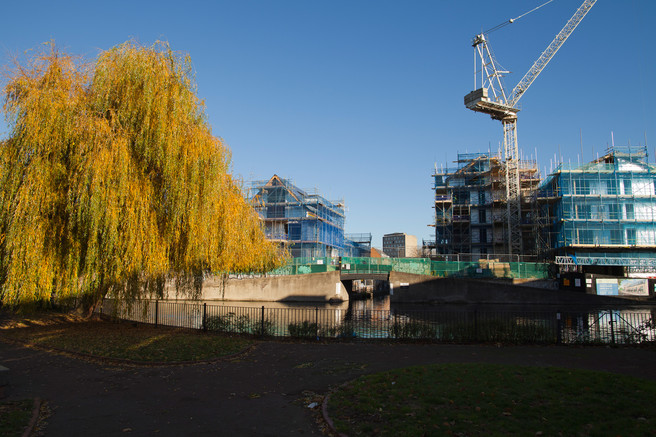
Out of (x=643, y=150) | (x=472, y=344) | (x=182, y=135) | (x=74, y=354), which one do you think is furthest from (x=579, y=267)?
(x=74, y=354)

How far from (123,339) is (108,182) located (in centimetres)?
526

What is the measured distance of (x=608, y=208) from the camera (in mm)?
56875

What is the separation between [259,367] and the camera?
11688 millimetres

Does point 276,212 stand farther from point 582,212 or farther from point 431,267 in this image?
point 582,212

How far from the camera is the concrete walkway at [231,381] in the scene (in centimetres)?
743

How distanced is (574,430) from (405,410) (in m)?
2.48

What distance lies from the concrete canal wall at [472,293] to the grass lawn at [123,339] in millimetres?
31535

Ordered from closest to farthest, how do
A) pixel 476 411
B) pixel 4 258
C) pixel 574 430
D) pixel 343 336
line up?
pixel 574 430 < pixel 476 411 < pixel 4 258 < pixel 343 336

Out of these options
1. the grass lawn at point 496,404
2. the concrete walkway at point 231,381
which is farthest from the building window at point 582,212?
the grass lawn at point 496,404

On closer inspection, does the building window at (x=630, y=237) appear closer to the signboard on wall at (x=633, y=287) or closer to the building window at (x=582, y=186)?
the building window at (x=582, y=186)

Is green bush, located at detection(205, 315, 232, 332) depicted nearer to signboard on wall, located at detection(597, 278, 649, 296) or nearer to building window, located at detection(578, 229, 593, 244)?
signboard on wall, located at detection(597, 278, 649, 296)

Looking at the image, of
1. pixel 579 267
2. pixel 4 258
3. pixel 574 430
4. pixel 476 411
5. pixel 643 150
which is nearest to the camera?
pixel 574 430

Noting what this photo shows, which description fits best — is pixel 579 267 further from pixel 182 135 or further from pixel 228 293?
pixel 182 135

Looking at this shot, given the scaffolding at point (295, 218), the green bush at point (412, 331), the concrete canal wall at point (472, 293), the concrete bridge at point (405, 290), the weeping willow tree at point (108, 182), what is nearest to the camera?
the weeping willow tree at point (108, 182)
